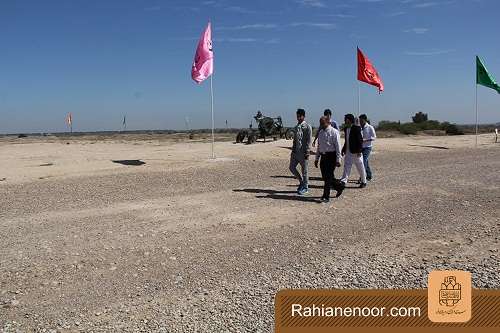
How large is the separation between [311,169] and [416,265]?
9618 millimetres

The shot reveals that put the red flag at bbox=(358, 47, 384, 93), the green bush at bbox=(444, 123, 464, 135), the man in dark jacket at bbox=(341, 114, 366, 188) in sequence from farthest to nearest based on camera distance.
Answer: the green bush at bbox=(444, 123, 464, 135) < the red flag at bbox=(358, 47, 384, 93) < the man in dark jacket at bbox=(341, 114, 366, 188)

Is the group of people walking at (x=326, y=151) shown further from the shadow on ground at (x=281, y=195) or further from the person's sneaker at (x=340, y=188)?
the shadow on ground at (x=281, y=195)

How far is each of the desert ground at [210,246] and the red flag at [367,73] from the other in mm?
8140

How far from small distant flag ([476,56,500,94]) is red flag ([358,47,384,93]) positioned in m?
8.70

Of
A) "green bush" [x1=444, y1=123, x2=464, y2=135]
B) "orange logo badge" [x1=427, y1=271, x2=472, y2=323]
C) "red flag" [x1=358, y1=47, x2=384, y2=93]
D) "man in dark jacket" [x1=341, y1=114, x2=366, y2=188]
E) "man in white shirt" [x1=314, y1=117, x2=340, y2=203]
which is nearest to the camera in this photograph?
"orange logo badge" [x1=427, y1=271, x2=472, y2=323]

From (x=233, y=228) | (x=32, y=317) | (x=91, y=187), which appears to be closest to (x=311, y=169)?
(x=91, y=187)

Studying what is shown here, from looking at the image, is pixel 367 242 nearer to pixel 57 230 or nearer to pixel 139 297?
pixel 139 297

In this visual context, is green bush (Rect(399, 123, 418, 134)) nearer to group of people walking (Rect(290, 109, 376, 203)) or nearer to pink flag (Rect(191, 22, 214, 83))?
pink flag (Rect(191, 22, 214, 83))

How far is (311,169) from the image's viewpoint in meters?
14.8

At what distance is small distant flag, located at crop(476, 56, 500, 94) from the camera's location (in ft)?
78.6

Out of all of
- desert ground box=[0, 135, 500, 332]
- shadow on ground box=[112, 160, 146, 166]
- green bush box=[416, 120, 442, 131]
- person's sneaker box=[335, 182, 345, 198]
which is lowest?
desert ground box=[0, 135, 500, 332]

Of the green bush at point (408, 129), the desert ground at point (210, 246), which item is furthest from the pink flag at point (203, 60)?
the green bush at point (408, 129)

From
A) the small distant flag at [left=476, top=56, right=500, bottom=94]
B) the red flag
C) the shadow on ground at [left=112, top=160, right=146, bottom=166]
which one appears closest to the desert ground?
the shadow on ground at [left=112, top=160, right=146, bottom=166]

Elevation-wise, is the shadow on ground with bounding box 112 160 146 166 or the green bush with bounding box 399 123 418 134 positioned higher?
the green bush with bounding box 399 123 418 134
